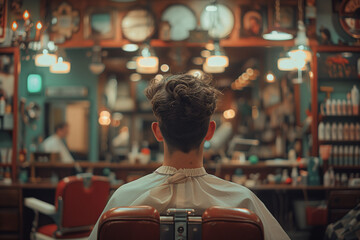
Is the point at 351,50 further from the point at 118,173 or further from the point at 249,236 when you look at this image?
the point at 249,236

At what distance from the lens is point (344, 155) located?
4871 mm

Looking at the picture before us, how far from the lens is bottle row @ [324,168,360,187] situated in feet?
15.6

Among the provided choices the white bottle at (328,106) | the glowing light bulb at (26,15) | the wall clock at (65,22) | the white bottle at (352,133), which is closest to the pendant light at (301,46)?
the white bottle at (328,106)

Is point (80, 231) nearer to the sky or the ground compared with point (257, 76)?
nearer to the ground

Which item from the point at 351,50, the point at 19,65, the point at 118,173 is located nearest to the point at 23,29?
the point at 19,65

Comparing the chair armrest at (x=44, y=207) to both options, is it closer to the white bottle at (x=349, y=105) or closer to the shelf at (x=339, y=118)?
the shelf at (x=339, y=118)

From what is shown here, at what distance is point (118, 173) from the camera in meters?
5.29

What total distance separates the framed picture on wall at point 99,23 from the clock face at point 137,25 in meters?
0.17

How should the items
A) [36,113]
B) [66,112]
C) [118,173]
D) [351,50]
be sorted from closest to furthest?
[351,50] → [118,173] → [36,113] → [66,112]

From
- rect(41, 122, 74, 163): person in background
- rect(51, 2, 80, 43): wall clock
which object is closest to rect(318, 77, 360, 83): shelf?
rect(51, 2, 80, 43): wall clock

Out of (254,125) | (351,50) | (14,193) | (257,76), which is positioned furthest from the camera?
(254,125)

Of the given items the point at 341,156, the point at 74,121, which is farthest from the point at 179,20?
the point at 74,121

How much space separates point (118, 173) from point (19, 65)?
75.0 inches

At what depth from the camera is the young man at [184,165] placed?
1.44 m
